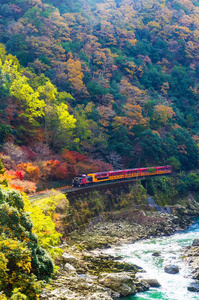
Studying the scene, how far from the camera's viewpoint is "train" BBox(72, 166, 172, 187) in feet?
121

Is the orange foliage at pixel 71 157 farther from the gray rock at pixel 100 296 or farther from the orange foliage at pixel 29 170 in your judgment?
the gray rock at pixel 100 296

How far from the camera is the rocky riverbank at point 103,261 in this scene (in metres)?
18.9

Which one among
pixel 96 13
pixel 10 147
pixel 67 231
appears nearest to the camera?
pixel 67 231

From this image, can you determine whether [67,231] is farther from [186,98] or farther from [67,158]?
[186,98]

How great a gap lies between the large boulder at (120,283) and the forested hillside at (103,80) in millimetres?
15825

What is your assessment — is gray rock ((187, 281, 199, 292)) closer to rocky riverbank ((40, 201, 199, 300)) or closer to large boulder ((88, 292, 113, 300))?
rocky riverbank ((40, 201, 199, 300))

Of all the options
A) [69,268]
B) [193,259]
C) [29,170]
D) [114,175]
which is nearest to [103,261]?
[69,268]

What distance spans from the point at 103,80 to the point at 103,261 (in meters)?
41.8

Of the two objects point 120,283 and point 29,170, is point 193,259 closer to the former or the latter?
point 120,283

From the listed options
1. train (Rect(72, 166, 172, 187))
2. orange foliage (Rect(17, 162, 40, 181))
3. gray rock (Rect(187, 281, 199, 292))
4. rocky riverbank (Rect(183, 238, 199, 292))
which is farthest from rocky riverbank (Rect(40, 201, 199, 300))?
orange foliage (Rect(17, 162, 40, 181))

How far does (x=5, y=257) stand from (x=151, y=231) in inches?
873

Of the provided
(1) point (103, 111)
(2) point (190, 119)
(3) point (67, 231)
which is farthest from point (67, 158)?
(2) point (190, 119)

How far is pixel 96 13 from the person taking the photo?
254 feet

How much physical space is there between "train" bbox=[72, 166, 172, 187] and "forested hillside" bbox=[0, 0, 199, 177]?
2079 millimetres
